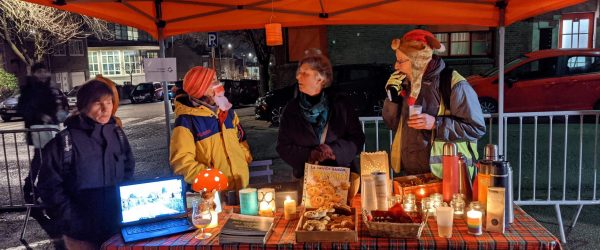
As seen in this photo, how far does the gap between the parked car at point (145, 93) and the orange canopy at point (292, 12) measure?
82.9 ft

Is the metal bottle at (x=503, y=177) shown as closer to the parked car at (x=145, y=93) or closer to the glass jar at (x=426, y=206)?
the glass jar at (x=426, y=206)

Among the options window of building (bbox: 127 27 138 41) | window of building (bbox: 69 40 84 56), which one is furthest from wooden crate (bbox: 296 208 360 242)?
window of building (bbox: 127 27 138 41)

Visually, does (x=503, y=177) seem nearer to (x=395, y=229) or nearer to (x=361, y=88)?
(x=395, y=229)

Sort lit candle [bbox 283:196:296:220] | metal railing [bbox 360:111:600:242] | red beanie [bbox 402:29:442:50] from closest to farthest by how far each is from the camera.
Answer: lit candle [bbox 283:196:296:220] < red beanie [bbox 402:29:442:50] < metal railing [bbox 360:111:600:242]

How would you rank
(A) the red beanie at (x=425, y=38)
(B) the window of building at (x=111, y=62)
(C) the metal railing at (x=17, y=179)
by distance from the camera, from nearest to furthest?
(A) the red beanie at (x=425, y=38) → (C) the metal railing at (x=17, y=179) → (B) the window of building at (x=111, y=62)

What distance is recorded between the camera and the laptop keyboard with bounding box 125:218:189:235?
2.75 m

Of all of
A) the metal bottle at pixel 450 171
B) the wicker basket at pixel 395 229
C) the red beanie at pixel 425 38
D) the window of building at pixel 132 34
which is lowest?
the wicker basket at pixel 395 229

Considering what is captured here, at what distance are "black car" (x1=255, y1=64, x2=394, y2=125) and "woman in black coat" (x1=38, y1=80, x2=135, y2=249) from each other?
9888 mm

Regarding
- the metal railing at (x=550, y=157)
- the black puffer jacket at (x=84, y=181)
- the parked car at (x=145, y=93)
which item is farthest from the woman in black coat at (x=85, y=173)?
the parked car at (x=145, y=93)

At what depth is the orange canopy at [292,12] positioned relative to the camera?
4320mm

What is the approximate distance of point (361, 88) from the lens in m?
13.4

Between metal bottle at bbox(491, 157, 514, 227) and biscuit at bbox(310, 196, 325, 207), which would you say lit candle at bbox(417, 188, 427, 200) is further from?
biscuit at bbox(310, 196, 325, 207)

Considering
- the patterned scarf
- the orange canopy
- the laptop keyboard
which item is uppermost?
the orange canopy

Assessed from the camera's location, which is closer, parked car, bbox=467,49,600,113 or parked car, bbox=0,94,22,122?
parked car, bbox=467,49,600,113
